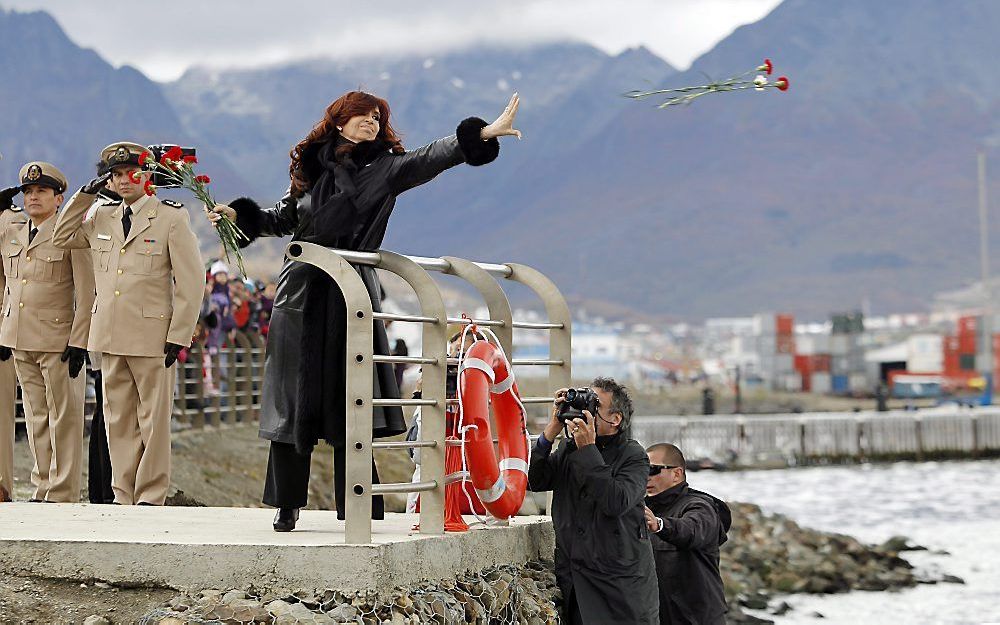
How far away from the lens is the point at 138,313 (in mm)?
8602

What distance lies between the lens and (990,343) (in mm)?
142625

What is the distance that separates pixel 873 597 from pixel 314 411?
18817 mm

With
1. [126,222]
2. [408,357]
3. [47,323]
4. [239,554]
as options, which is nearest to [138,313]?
[126,222]

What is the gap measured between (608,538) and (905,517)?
3876cm

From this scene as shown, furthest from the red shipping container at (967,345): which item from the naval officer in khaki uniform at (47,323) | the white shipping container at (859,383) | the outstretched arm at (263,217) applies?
the outstretched arm at (263,217)

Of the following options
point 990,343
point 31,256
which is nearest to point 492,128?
point 31,256

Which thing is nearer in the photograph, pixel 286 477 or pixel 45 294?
pixel 286 477

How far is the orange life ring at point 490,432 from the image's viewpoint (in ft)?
22.2

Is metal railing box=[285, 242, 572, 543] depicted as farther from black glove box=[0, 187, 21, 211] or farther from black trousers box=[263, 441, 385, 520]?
black glove box=[0, 187, 21, 211]

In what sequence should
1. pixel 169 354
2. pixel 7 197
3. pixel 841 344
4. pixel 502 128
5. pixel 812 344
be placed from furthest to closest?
pixel 812 344
pixel 841 344
pixel 7 197
pixel 169 354
pixel 502 128

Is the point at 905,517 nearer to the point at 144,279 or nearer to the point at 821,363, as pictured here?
the point at 144,279

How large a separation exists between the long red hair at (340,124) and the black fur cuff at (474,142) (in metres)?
0.50

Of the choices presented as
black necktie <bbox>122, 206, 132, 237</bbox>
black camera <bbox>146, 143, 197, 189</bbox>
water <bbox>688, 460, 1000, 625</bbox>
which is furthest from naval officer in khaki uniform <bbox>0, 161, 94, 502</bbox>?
water <bbox>688, 460, 1000, 625</bbox>

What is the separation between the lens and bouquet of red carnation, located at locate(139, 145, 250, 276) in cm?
696
